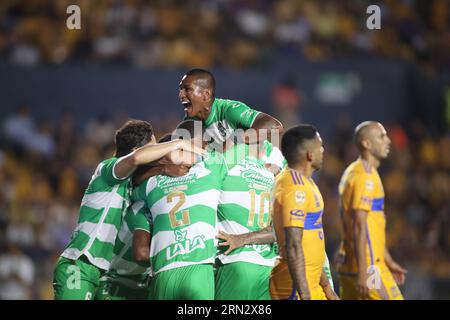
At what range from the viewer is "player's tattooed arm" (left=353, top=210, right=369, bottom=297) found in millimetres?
7977

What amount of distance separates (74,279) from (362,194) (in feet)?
9.04

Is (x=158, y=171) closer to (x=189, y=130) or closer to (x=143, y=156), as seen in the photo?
(x=143, y=156)

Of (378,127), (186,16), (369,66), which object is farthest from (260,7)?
(378,127)

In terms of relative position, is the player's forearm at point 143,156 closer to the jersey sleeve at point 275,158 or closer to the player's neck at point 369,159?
the jersey sleeve at point 275,158

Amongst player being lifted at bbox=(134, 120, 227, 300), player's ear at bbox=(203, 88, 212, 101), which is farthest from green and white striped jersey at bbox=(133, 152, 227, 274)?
player's ear at bbox=(203, 88, 212, 101)

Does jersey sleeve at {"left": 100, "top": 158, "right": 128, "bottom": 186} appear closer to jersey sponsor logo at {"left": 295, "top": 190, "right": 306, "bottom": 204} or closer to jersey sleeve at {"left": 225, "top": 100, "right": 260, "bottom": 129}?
jersey sleeve at {"left": 225, "top": 100, "right": 260, "bottom": 129}

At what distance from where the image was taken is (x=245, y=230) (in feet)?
22.9

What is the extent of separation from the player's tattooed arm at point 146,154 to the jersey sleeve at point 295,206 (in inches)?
31.0

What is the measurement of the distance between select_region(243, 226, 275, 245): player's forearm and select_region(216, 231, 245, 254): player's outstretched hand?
4cm

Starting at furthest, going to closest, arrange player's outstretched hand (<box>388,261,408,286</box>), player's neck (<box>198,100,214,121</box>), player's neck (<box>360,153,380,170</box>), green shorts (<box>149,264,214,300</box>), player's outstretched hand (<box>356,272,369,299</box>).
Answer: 1. player's outstretched hand (<box>388,261,408,286</box>)
2. player's neck (<box>360,153,380,170</box>)
3. player's outstretched hand (<box>356,272,369,299</box>)
4. player's neck (<box>198,100,214,121</box>)
5. green shorts (<box>149,264,214,300</box>)

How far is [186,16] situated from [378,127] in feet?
31.5

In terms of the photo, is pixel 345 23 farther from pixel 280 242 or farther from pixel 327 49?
pixel 280 242

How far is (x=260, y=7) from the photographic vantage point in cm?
1808

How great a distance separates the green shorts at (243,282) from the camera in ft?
22.5
